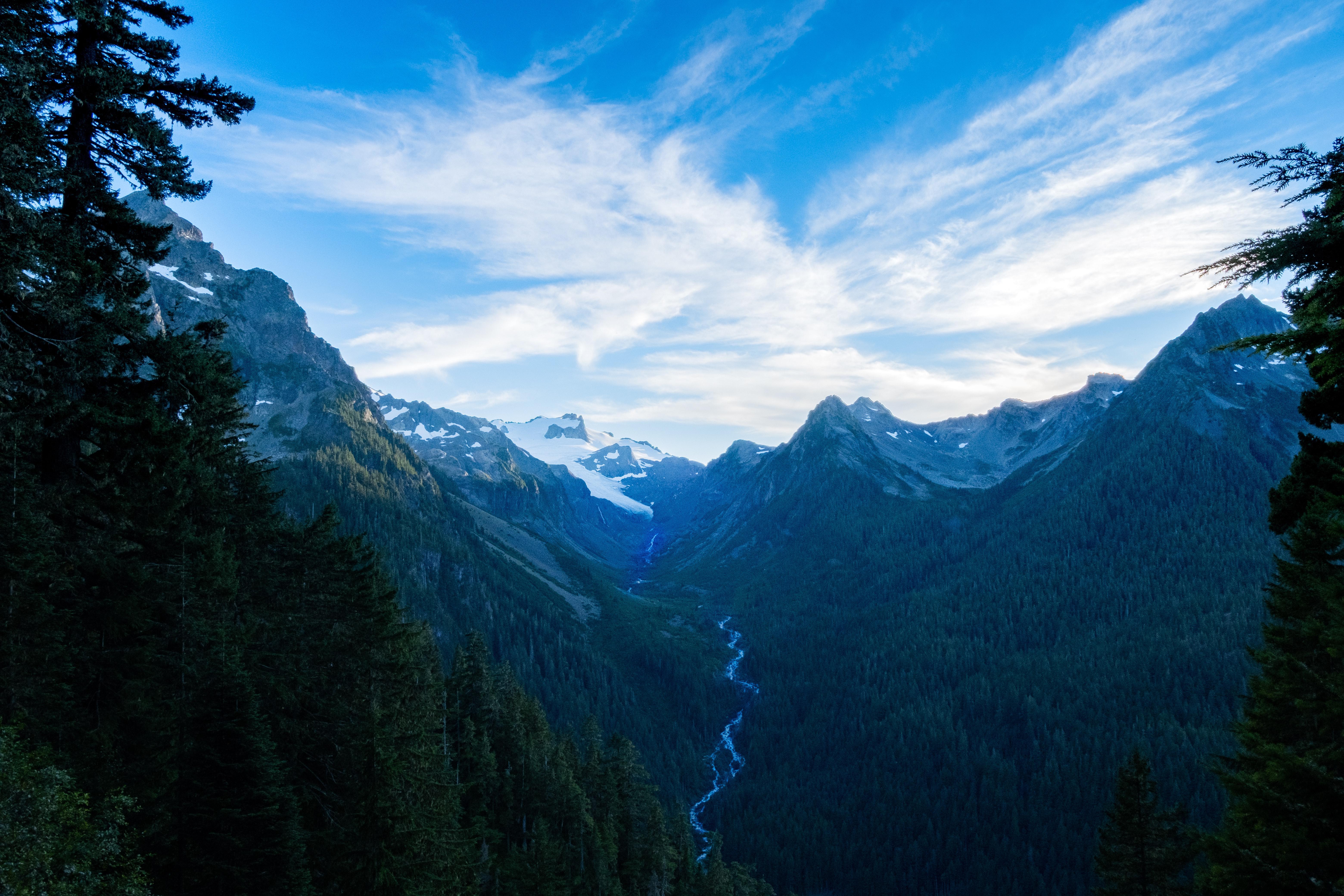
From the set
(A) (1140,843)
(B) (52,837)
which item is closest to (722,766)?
(A) (1140,843)

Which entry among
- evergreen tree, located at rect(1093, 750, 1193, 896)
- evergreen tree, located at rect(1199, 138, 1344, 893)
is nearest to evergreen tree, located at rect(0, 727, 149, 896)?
evergreen tree, located at rect(1199, 138, 1344, 893)

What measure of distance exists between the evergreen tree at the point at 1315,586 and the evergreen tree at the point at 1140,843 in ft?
25.9

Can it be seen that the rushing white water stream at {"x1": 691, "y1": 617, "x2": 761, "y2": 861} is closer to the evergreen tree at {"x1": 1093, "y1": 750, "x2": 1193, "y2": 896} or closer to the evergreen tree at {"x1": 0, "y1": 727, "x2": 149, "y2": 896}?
the evergreen tree at {"x1": 1093, "y1": 750, "x2": 1193, "y2": 896}

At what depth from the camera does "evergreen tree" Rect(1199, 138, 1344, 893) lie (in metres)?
11.9

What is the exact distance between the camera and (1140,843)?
26109 mm

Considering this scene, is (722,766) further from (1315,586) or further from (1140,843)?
(1315,586)

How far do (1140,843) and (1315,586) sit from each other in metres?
13.8

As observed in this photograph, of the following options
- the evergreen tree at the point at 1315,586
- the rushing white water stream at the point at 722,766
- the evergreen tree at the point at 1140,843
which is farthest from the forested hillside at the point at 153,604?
the rushing white water stream at the point at 722,766

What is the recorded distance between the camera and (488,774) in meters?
44.9

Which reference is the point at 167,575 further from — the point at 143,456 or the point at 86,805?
the point at 86,805

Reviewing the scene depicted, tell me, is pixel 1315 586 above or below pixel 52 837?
above

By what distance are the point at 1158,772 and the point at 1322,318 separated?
160 meters

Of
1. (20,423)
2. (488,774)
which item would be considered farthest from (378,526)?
(20,423)

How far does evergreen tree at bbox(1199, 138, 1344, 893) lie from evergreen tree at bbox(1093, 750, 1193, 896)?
7901mm
